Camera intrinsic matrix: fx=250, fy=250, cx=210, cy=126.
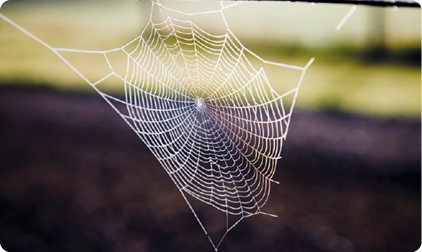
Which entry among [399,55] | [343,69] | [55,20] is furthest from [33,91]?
[399,55]

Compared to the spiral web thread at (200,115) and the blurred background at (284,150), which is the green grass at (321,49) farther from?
the spiral web thread at (200,115)

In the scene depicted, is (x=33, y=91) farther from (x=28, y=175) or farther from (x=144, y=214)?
(x=144, y=214)

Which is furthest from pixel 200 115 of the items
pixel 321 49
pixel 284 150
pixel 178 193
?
pixel 321 49

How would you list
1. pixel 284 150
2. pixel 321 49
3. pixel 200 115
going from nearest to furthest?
pixel 200 115, pixel 284 150, pixel 321 49

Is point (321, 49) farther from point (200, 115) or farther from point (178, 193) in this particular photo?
point (178, 193)

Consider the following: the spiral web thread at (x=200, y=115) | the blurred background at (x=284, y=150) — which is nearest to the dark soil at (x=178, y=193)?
the blurred background at (x=284, y=150)

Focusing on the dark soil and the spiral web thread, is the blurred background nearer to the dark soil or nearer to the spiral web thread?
the dark soil

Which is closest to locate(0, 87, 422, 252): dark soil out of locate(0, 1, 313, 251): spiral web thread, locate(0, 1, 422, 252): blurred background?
locate(0, 1, 422, 252): blurred background
